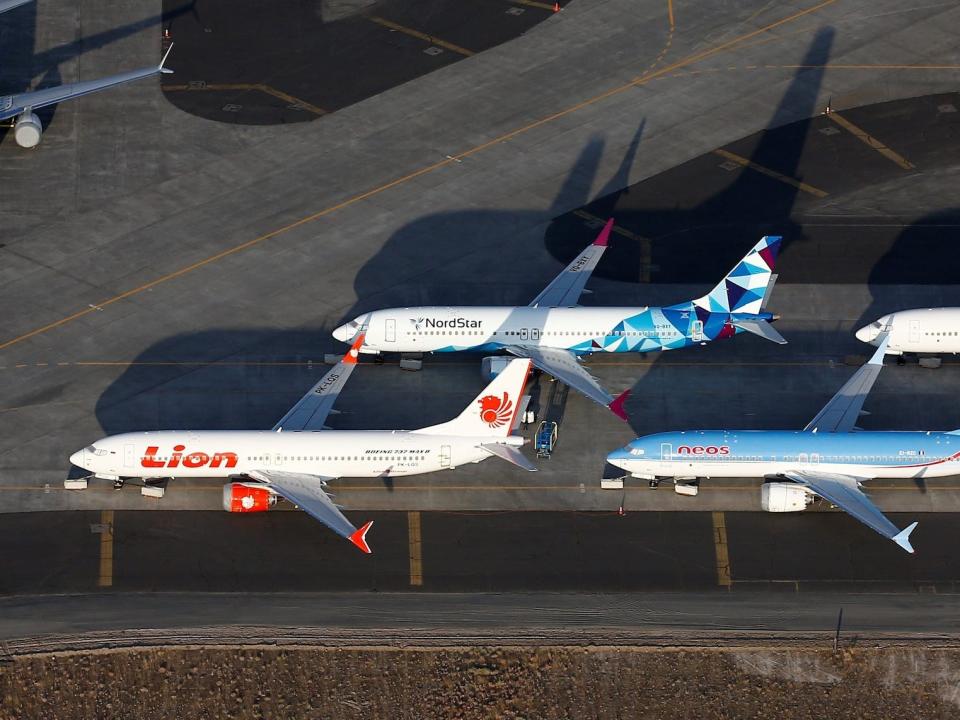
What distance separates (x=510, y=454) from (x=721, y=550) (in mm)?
13357

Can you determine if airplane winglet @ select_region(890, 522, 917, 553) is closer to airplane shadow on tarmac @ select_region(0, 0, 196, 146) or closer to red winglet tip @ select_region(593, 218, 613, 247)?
red winglet tip @ select_region(593, 218, 613, 247)

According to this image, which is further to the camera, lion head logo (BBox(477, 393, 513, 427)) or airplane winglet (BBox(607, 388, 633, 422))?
airplane winglet (BBox(607, 388, 633, 422))

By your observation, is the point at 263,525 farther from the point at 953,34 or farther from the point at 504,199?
the point at 953,34

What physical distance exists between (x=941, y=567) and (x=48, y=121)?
250ft

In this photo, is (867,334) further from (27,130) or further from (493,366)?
(27,130)

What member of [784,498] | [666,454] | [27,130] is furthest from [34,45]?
[784,498]

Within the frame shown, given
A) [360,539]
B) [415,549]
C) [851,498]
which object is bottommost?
[415,549]

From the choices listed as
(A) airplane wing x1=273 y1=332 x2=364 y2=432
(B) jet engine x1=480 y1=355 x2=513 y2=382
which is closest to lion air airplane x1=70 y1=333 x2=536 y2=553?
(A) airplane wing x1=273 y1=332 x2=364 y2=432

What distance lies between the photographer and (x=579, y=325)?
88875 mm

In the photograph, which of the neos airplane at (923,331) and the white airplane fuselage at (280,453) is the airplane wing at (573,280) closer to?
the white airplane fuselage at (280,453)

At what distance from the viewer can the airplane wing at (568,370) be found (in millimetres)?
84488

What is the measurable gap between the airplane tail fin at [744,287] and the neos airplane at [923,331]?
8512 millimetres

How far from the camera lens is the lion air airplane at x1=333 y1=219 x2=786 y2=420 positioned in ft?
292

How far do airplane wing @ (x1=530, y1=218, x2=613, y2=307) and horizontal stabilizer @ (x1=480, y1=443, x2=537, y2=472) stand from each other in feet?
53.0
